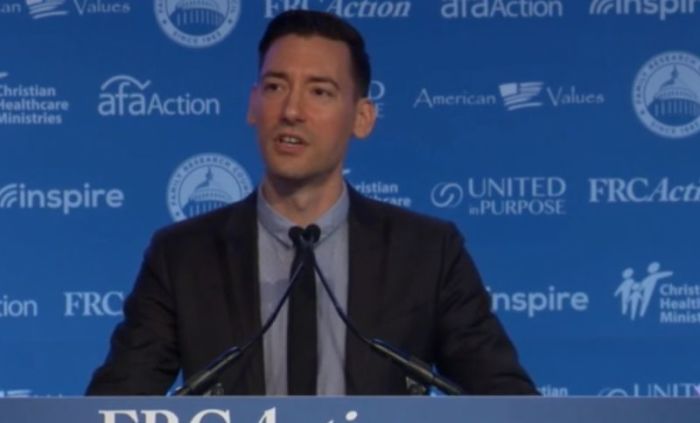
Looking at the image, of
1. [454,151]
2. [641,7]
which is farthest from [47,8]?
[641,7]

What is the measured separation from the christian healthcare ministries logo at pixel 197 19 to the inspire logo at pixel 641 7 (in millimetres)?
940

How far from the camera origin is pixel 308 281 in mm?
2637

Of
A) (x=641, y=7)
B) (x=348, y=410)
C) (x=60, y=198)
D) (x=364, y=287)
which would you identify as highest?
(x=641, y=7)

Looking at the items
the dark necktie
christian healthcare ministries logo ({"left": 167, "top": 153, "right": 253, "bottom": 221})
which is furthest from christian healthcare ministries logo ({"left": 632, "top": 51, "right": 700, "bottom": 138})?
the dark necktie

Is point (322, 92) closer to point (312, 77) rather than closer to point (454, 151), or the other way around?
point (312, 77)

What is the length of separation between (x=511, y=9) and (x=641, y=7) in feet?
1.10

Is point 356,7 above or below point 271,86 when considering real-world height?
above

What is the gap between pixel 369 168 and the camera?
408cm

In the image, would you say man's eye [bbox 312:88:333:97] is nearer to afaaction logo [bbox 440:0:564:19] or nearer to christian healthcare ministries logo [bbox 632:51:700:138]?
afaaction logo [bbox 440:0:564:19]

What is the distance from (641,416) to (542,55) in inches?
89.4

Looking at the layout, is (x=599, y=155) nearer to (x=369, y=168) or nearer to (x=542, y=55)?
(x=542, y=55)

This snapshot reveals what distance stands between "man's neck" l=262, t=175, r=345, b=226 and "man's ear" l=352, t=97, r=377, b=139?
0.13 meters

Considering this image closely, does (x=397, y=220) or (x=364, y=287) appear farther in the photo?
(x=397, y=220)

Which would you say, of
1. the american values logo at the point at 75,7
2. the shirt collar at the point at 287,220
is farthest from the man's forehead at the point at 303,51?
the american values logo at the point at 75,7
